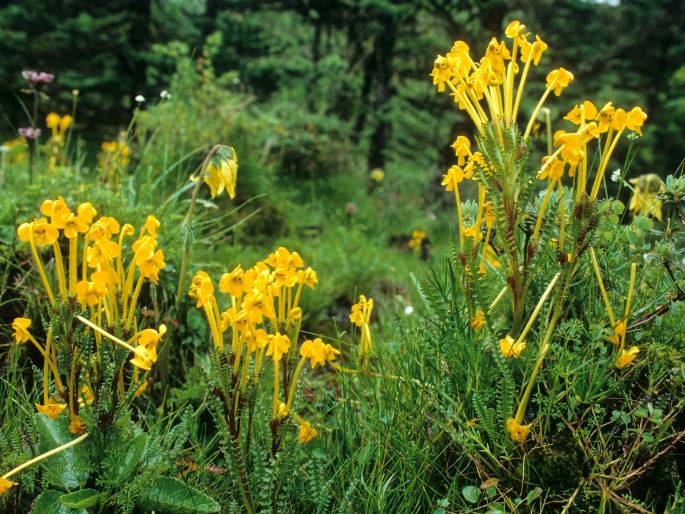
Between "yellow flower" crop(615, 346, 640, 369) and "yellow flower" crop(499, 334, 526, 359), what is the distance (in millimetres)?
238

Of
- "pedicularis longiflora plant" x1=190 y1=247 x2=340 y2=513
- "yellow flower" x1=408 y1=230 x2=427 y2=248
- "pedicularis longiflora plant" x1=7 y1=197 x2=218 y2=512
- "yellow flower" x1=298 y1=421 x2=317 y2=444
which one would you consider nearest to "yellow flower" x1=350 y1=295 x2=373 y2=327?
"pedicularis longiflora plant" x1=190 y1=247 x2=340 y2=513

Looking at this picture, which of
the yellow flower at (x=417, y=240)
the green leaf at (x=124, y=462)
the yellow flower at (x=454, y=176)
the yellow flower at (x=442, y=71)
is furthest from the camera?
the yellow flower at (x=417, y=240)

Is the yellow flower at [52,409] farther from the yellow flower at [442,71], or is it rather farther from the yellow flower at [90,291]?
the yellow flower at [442,71]

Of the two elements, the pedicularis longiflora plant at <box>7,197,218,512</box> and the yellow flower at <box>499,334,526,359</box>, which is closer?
the pedicularis longiflora plant at <box>7,197,218,512</box>

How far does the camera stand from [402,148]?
9.38m

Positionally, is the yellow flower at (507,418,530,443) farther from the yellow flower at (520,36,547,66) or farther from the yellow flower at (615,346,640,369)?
the yellow flower at (520,36,547,66)

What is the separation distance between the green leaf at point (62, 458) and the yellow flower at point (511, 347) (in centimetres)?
100

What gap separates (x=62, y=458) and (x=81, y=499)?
0.14m

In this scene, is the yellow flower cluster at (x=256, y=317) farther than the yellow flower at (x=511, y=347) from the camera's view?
No

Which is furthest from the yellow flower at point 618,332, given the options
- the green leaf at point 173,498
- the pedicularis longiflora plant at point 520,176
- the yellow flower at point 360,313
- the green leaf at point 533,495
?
the green leaf at point 173,498

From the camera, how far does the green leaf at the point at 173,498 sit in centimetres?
137

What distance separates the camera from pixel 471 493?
1394mm

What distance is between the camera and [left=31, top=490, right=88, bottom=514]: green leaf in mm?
1314

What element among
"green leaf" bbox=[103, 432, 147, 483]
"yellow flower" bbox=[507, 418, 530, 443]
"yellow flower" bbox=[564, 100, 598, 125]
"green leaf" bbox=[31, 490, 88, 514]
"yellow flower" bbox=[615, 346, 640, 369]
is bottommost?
"green leaf" bbox=[31, 490, 88, 514]
